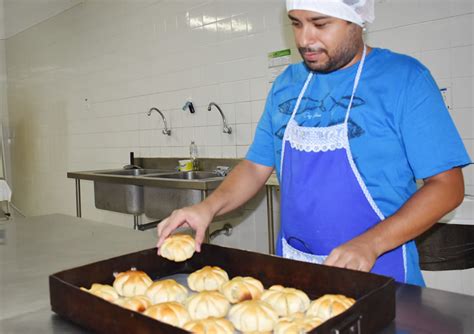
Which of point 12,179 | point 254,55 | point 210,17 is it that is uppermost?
point 210,17

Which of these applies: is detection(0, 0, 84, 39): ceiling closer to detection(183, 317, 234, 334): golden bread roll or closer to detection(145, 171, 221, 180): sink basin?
detection(145, 171, 221, 180): sink basin

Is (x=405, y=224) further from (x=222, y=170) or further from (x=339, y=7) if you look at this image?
(x=222, y=170)

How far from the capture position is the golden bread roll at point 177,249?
1220mm

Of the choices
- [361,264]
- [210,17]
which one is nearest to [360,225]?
[361,264]

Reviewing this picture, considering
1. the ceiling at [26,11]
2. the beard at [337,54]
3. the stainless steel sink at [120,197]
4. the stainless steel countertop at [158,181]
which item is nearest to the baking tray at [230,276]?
the beard at [337,54]

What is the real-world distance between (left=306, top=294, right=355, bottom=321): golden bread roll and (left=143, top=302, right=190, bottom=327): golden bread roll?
25cm

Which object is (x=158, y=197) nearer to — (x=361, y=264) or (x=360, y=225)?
(x=360, y=225)

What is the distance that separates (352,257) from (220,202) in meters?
0.63

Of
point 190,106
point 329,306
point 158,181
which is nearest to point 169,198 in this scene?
point 158,181

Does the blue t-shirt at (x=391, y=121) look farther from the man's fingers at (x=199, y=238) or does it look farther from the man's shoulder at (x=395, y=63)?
the man's fingers at (x=199, y=238)

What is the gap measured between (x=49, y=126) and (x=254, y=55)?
3.95 m

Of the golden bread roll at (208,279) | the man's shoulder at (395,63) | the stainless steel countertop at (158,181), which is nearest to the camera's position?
the golden bread roll at (208,279)

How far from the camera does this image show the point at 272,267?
1.11 metres

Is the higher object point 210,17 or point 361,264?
point 210,17
